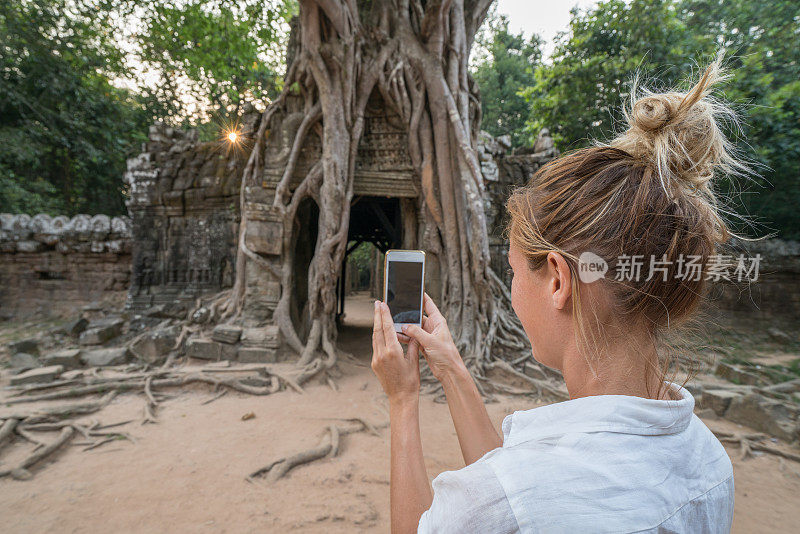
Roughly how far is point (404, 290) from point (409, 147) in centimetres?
451

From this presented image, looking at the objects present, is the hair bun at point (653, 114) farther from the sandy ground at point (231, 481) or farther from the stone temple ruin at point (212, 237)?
the stone temple ruin at point (212, 237)

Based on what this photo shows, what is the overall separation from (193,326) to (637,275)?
603 centimetres

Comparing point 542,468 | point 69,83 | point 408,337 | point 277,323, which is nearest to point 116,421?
point 277,323

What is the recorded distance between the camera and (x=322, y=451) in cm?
286

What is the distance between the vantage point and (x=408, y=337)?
107 centimetres

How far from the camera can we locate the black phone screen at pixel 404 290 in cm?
119

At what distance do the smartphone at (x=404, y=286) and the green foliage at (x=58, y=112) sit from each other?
30.0 feet

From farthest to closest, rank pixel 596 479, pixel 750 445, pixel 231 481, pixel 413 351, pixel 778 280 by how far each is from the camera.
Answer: pixel 778 280 → pixel 750 445 → pixel 231 481 → pixel 413 351 → pixel 596 479

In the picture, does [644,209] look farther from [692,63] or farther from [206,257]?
[206,257]

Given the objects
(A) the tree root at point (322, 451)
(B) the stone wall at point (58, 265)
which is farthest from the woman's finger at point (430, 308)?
(B) the stone wall at point (58, 265)

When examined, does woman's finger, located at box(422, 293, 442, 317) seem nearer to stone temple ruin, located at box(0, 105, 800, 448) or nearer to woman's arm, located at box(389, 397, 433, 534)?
woman's arm, located at box(389, 397, 433, 534)

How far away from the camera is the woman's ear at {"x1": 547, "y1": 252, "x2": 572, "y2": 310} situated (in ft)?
2.12
